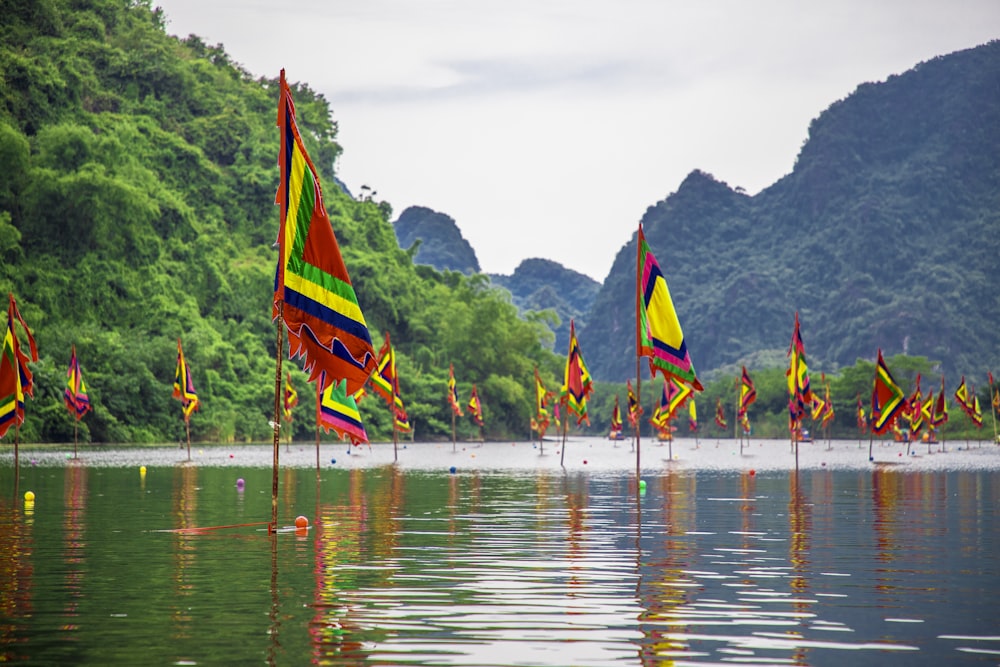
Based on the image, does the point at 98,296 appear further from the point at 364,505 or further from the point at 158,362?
the point at 364,505

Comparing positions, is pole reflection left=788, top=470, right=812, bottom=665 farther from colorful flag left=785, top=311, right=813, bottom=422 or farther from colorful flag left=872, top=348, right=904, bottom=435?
colorful flag left=872, top=348, right=904, bottom=435

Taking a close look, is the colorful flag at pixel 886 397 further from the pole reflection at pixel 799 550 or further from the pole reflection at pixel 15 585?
the pole reflection at pixel 15 585

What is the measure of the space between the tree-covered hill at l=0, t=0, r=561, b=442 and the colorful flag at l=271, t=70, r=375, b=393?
74.8 m

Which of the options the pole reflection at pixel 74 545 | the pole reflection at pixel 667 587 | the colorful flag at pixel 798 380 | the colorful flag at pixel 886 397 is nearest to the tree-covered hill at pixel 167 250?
the pole reflection at pixel 74 545

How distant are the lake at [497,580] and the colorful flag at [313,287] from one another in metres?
3.47

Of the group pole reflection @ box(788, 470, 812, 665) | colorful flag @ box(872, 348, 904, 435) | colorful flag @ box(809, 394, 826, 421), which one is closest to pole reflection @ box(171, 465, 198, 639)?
pole reflection @ box(788, 470, 812, 665)

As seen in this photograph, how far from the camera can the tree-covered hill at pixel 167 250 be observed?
109m

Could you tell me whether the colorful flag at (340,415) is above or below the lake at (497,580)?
above

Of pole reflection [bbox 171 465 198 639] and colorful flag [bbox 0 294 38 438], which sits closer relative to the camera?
pole reflection [bbox 171 465 198 639]

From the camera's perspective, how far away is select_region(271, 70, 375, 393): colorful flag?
21703mm

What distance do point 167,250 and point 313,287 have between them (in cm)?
11072

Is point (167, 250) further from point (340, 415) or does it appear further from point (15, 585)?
point (15, 585)

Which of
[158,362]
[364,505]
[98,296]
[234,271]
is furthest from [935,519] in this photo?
[234,271]

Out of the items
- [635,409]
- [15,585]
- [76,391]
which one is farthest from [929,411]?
[15,585]
